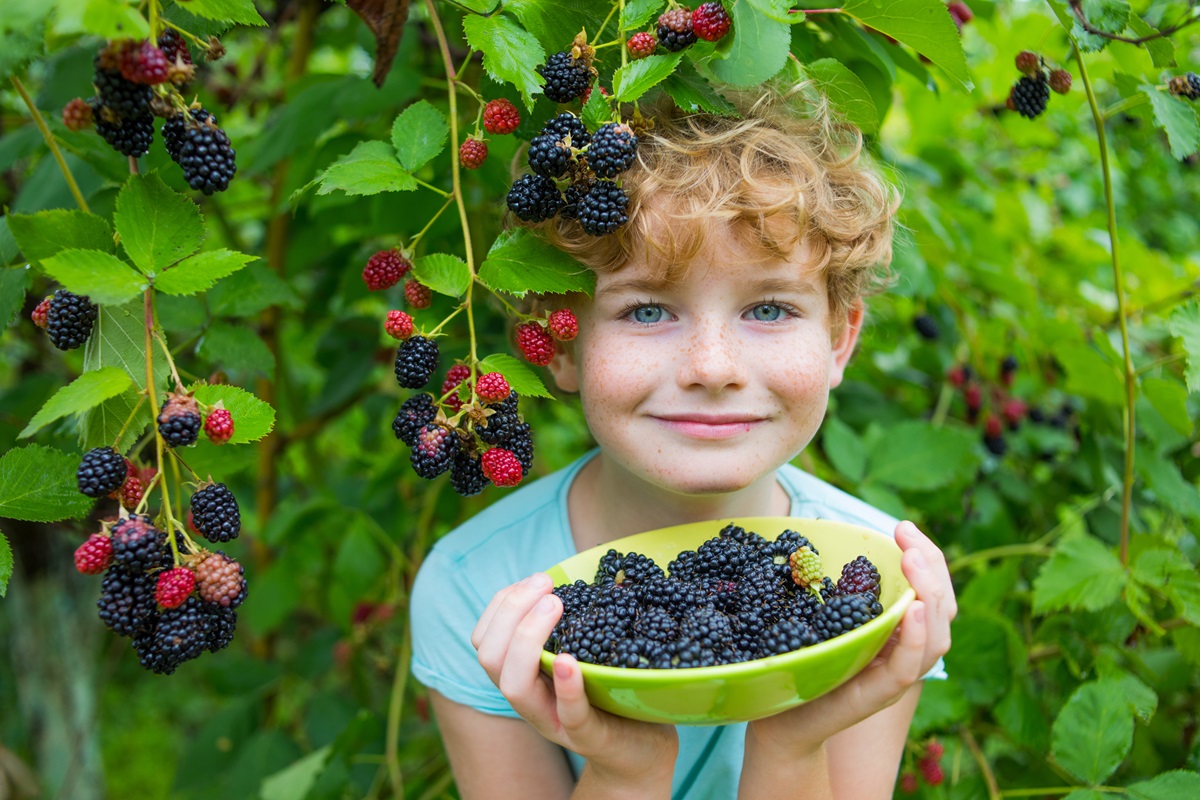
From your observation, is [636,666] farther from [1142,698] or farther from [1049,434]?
[1049,434]

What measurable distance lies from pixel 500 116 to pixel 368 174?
0.54ft

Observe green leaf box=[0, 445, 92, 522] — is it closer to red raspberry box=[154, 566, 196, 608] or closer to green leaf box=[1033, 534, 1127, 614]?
red raspberry box=[154, 566, 196, 608]

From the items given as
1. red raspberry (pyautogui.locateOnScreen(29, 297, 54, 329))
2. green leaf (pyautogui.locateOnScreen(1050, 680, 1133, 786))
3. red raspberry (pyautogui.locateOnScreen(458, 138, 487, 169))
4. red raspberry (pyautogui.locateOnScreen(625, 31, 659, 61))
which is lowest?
green leaf (pyautogui.locateOnScreen(1050, 680, 1133, 786))

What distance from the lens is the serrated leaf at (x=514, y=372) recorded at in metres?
0.94

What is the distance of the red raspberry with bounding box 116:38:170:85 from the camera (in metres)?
0.75

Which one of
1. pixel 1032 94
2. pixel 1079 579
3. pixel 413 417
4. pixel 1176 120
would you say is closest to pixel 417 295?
pixel 413 417

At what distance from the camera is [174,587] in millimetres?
784

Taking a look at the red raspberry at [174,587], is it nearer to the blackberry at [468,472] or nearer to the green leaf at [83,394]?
the green leaf at [83,394]

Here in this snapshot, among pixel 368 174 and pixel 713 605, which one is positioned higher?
pixel 368 174

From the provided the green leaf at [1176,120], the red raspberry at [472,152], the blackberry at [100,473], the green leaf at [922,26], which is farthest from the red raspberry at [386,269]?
the green leaf at [1176,120]

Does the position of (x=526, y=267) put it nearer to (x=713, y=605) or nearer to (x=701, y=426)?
(x=701, y=426)

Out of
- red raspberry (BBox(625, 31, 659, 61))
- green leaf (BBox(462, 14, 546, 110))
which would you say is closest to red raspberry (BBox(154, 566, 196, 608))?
green leaf (BBox(462, 14, 546, 110))

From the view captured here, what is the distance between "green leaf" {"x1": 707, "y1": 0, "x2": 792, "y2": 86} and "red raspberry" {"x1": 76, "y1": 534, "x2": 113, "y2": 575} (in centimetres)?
75

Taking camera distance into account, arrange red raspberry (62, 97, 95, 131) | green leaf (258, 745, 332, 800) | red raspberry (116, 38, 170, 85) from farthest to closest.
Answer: green leaf (258, 745, 332, 800), red raspberry (62, 97, 95, 131), red raspberry (116, 38, 170, 85)
